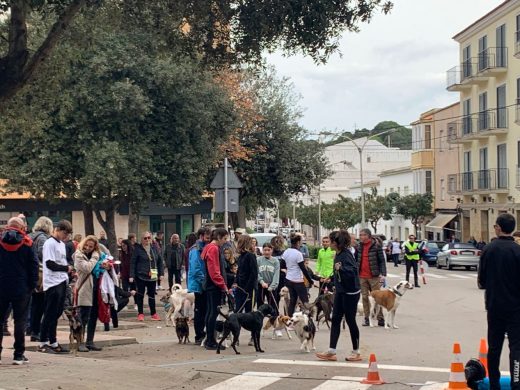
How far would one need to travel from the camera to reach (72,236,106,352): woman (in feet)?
43.5

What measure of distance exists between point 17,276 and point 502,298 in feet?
19.7

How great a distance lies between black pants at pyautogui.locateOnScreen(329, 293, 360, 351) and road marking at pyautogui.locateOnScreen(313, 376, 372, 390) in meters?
1.45

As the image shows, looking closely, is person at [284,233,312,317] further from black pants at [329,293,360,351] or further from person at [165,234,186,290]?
person at [165,234,186,290]

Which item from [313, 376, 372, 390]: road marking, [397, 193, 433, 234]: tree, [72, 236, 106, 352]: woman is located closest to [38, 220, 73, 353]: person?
[72, 236, 106, 352]: woman

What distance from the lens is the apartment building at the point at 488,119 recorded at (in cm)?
4966

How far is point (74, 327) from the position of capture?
43.0 feet

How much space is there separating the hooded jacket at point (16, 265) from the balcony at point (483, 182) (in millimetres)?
42807

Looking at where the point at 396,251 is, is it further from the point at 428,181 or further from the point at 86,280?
the point at 86,280

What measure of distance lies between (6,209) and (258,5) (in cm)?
2736

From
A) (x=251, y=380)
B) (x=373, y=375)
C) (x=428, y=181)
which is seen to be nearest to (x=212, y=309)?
(x=251, y=380)

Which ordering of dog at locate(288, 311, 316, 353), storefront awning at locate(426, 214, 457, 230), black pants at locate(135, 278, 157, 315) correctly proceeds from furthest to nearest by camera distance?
storefront awning at locate(426, 214, 457, 230) → black pants at locate(135, 278, 157, 315) → dog at locate(288, 311, 316, 353)

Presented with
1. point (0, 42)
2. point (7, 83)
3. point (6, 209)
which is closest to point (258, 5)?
point (7, 83)

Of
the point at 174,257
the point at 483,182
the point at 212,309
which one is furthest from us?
the point at 483,182

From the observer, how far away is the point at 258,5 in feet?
38.6
